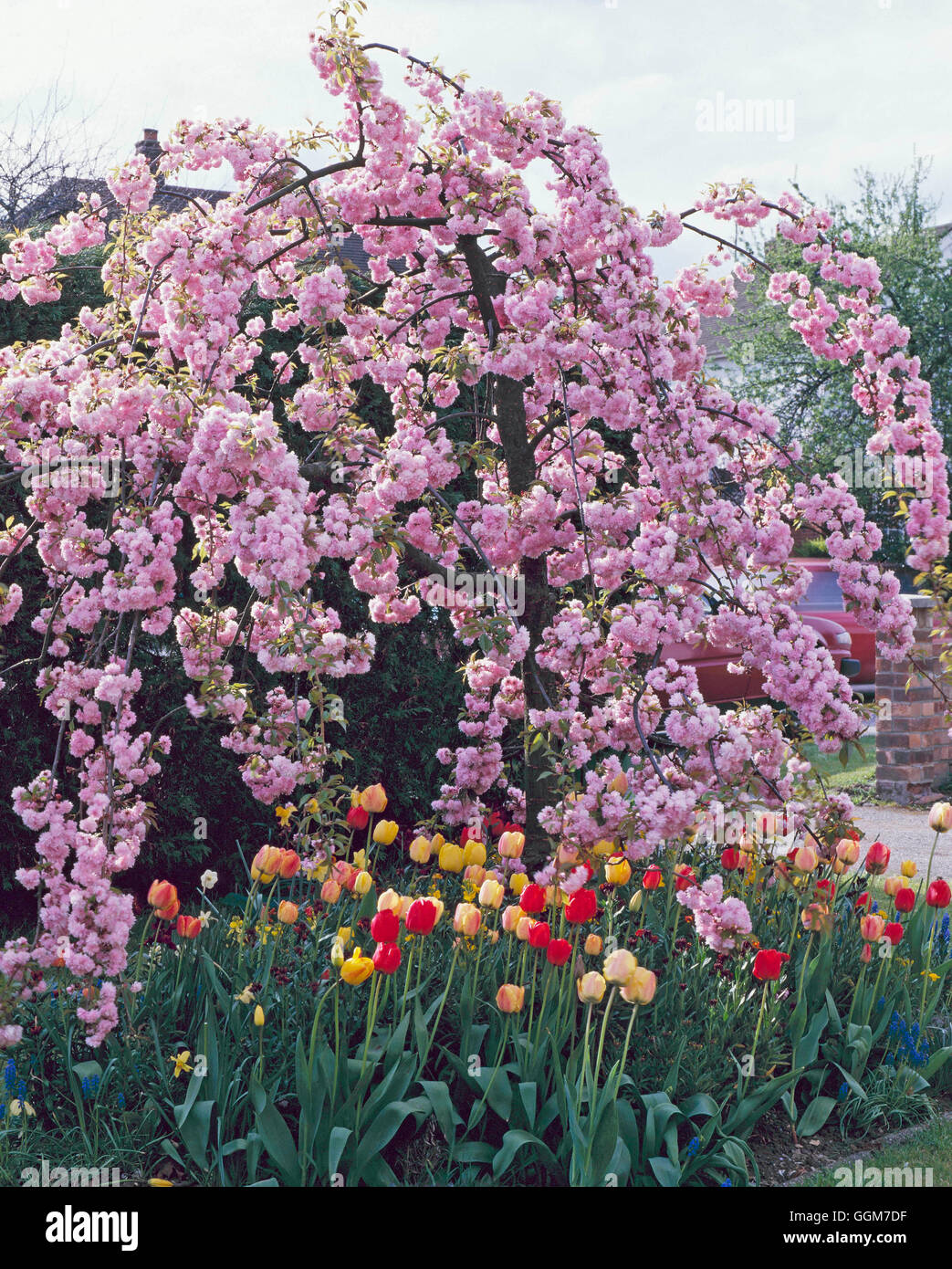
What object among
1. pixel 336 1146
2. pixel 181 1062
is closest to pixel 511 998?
pixel 336 1146

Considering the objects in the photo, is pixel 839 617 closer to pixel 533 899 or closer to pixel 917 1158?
pixel 917 1158

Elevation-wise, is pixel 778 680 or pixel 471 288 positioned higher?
pixel 471 288

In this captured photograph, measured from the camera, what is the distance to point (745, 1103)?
9.34 feet

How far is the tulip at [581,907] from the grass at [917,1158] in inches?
35.4

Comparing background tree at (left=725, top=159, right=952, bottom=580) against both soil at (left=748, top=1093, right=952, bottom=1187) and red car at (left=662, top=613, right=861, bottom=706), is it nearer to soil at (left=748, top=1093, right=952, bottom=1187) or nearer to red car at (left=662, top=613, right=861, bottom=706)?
red car at (left=662, top=613, right=861, bottom=706)

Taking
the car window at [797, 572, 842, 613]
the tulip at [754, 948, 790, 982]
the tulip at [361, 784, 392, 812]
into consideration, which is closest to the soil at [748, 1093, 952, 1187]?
the tulip at [754, 948, 790, 982]

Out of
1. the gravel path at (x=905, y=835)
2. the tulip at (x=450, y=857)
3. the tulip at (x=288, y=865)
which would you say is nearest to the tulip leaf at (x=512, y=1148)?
the tulip at (x=450, y=857)

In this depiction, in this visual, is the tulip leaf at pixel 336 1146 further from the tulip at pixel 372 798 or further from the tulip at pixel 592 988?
the tulip at pixel 372 798

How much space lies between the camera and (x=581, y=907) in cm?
283

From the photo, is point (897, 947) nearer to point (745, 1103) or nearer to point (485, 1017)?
point (745, 1103)

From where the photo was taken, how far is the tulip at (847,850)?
3.58m
